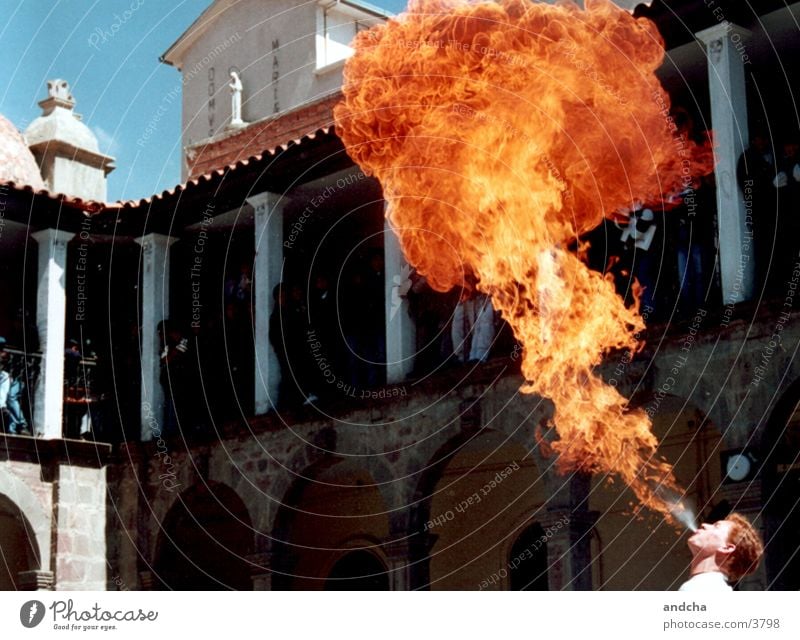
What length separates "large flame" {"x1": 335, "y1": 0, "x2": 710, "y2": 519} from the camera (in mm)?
17250

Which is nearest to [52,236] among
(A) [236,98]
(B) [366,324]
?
(B) [366,324]

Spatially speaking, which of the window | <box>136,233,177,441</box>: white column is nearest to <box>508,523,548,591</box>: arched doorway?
<box>136,233,177,441</box>: white column

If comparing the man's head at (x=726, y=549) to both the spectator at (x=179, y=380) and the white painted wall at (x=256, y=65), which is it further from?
the white painted wall at (x=256, y=65)

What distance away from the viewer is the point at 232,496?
906 inches

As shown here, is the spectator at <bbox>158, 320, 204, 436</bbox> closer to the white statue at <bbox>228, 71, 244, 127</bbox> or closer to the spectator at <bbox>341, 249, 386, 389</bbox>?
the spectator at <bbox>341, 249, 386, 389</bbox>

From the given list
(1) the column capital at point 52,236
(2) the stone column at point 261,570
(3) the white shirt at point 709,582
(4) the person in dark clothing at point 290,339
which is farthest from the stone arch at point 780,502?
(1) the column capital at point 52,236

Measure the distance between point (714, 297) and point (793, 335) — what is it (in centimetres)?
163

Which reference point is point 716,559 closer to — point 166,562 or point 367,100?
point 367,100

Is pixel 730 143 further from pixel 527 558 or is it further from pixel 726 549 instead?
pixel 726 549

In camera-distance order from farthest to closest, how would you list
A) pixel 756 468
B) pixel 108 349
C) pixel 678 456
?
pixel 108 349 → pixel 678 456 → pixel 756 468

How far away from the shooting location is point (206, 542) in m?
23.1

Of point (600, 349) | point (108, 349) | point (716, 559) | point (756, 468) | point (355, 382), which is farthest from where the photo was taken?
point (108, 349)

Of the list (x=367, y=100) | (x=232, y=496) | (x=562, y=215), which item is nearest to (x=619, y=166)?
(x=562, y=215)

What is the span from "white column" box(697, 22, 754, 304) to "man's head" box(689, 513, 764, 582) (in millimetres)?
6323
